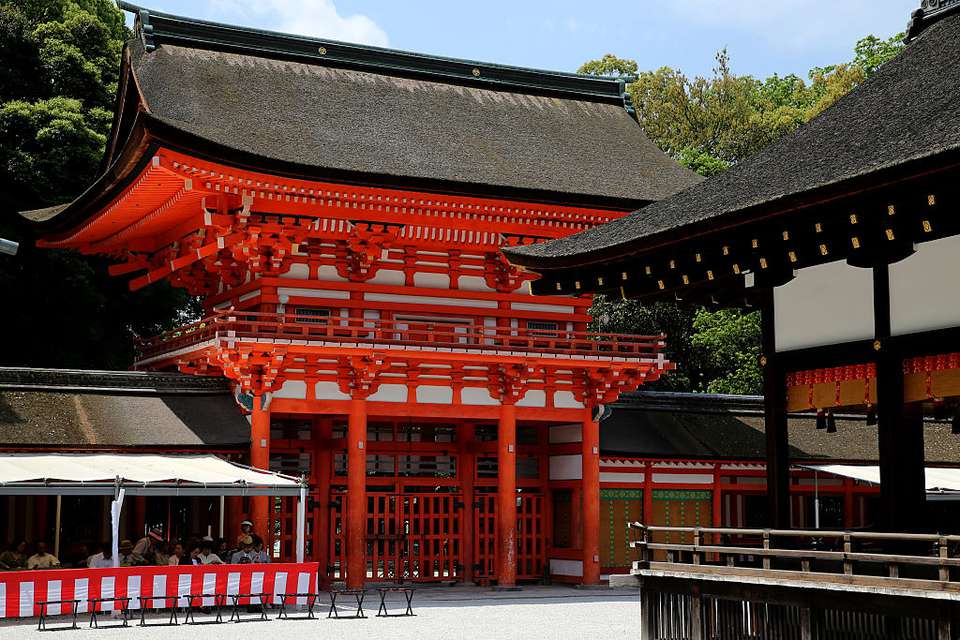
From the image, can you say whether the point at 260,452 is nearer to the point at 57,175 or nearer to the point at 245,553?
the point at 245,553

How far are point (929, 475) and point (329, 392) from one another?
12.7 m

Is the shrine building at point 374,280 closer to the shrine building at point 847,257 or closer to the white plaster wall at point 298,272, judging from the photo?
the white plaster wall at point 298,272

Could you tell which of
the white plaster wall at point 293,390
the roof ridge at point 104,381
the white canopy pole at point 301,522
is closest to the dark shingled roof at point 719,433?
the white plaster wall at point 293,390

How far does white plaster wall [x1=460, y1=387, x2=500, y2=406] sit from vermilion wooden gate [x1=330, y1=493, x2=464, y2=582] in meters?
2.22

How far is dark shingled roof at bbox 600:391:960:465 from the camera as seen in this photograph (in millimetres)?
29859

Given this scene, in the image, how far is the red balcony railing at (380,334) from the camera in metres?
25.4

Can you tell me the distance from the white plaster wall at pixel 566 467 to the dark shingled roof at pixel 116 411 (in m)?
7.37

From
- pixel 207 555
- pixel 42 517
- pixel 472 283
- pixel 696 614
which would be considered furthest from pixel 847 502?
pixel 42 517

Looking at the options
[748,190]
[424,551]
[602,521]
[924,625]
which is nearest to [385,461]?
[424,551]

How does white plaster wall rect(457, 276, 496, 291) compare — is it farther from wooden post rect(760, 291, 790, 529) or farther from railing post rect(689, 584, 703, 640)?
railing post rect(689, 584, 703, 640)

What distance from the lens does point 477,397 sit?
2828 centimetres

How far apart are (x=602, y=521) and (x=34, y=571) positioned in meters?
13.2

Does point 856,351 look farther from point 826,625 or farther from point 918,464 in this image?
point 826,625

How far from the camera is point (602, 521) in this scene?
97.1ft
